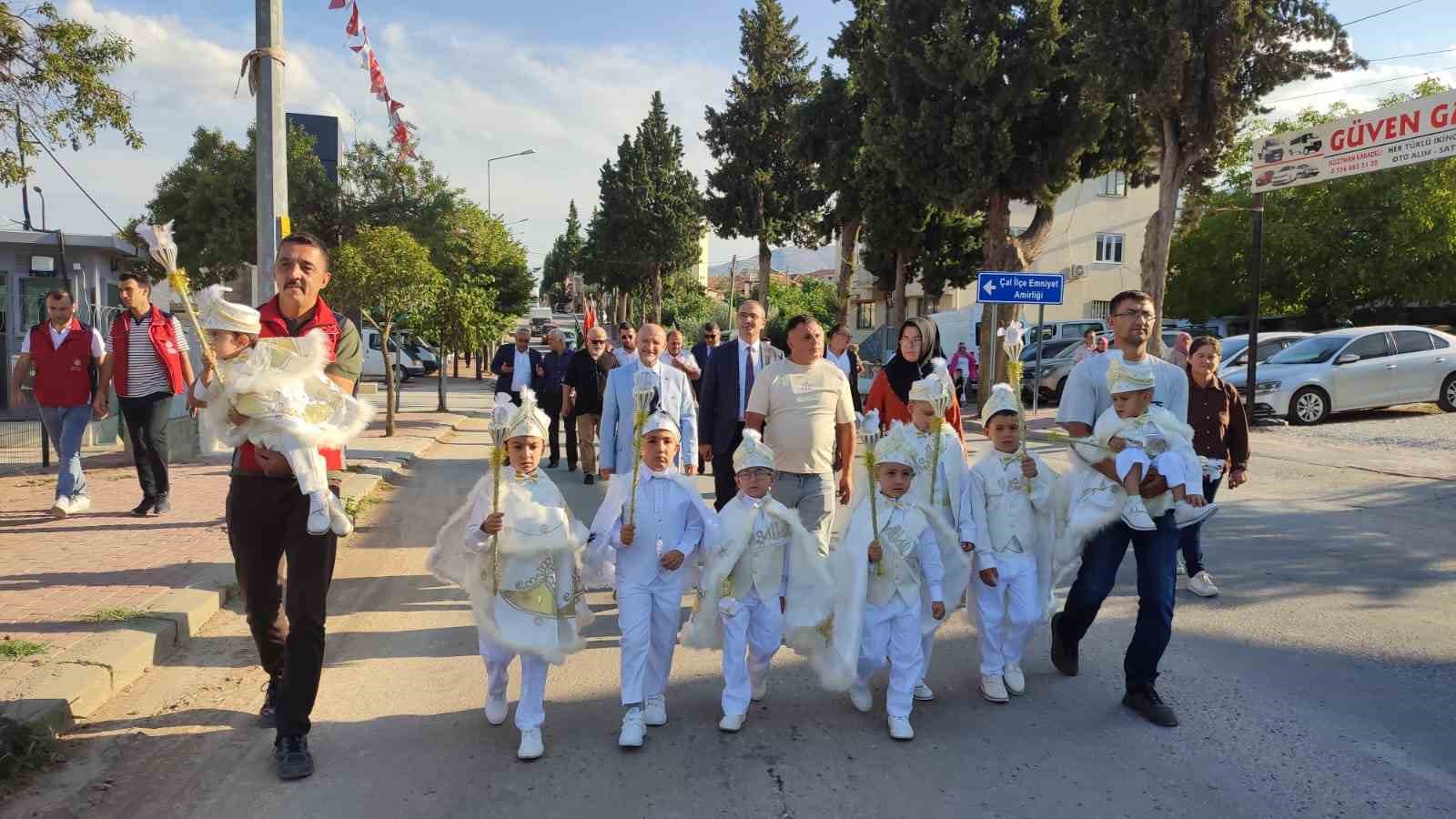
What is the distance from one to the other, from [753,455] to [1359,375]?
15.9 m

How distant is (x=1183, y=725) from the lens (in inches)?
169

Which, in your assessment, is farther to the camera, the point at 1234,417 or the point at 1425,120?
the point at 1425,120

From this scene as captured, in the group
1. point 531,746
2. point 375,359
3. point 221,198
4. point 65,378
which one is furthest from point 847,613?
point 375,359

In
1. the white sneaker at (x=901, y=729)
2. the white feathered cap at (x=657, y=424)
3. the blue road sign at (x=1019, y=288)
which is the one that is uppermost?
the blue road sign at (x=1019, y=288)

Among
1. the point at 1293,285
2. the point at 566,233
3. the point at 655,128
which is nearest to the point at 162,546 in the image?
the point at 1293,285

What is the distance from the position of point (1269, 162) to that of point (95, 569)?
17.4 metres

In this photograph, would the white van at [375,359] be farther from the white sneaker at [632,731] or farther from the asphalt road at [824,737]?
the white sneaker at [632,731]

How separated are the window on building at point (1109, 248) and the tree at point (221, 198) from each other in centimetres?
3307

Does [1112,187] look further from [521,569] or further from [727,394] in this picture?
[521,569]

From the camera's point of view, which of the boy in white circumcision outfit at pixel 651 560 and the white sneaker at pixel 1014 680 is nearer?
the boy in white circumcision outfit at pixel 651 560

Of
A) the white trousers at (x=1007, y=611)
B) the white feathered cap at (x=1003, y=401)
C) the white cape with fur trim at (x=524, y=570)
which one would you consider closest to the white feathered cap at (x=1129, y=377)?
the white feathered cap at (x=1003, y=401)

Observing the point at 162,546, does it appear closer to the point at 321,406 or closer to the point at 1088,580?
the point at 321,406

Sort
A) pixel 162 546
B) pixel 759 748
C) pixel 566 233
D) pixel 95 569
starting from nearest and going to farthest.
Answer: pixel 759 748, pixel 95 569, pixel 162 546, pixel 566 233

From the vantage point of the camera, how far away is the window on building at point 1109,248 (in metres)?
44.8
